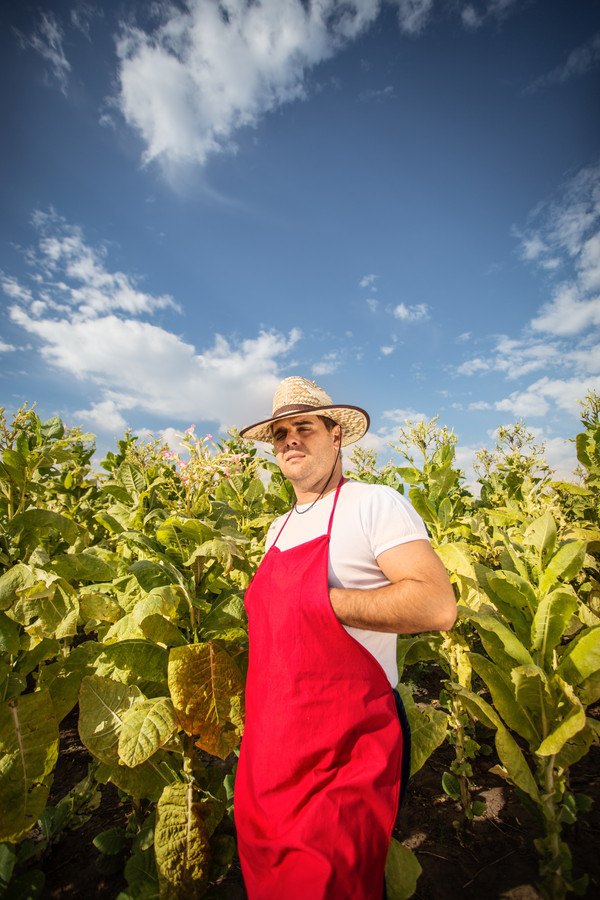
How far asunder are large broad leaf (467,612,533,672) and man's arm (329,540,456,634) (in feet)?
2.70

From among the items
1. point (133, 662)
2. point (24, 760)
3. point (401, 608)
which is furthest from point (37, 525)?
point (401, 608)

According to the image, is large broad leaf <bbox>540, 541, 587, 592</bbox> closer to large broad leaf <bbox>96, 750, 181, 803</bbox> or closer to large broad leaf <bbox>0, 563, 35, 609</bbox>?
large broad leaf <bbox>96, 750, 181, 803</bbox>

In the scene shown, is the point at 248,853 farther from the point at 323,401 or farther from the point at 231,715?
the point at 323,401

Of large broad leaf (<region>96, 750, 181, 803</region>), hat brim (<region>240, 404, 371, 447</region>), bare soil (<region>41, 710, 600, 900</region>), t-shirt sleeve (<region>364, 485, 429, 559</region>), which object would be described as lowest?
bare soil (<region>41, 710, 600, 900</region>)

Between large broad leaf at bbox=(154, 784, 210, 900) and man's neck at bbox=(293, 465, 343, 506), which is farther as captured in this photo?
man's neck at bbox=(293, 465, 343, 506)

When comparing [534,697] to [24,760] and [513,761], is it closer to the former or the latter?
[513,761]

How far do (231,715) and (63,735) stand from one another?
2895 mm

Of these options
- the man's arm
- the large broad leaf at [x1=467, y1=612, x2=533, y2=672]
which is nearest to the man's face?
the man's arm

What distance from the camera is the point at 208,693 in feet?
6.26

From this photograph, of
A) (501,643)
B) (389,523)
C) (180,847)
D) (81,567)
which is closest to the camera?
(389,523)

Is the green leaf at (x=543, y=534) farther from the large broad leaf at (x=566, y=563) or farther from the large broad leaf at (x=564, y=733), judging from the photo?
the large broad leaf at (x=564, y=733)

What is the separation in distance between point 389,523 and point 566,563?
130 cm

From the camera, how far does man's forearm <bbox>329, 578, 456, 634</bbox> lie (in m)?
1.38

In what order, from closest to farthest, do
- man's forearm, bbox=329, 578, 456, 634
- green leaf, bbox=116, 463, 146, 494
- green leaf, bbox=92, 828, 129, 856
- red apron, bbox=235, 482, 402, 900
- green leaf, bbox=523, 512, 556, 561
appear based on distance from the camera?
1. red apron, bbox=235, 482, 402, 900
2. man's forearm, bbox=329, 578, 456, 634
3. green leaf, bbox=92, 828, 129, 856
4. green leaf, bbox=523, 512, 556, 561
5. green leaf, bbox=116, 463, 146, 494
